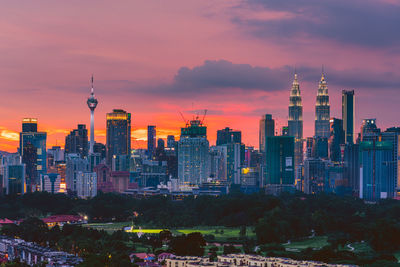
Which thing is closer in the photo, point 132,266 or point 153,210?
point 132,266

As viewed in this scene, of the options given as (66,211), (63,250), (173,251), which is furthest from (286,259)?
(66,211)

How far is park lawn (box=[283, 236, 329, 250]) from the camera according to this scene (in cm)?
9094

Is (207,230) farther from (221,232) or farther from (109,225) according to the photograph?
(109,225)

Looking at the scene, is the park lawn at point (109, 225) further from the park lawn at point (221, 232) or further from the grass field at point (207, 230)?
the park lawn at point (221, 232)

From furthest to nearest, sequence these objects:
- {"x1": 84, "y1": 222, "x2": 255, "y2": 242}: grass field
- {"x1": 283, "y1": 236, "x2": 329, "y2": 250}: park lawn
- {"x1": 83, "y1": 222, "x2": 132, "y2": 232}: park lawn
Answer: {"x1": 83, "y1": 222, "x2": 132, "y2": 232}: park lawn → {"x1": 84, "y1": 222, "x2": 255, "y2": 242}: grass field → {"x1": 283, "y1": 236, "x2": 329, "y2": 250}: park lawn

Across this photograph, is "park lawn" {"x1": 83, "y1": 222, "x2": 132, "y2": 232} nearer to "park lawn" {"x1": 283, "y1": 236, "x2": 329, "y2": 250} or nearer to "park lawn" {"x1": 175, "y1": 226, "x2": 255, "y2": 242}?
"park lawn" {"x1": 175, "y1": 226, "x2": 255, "y2": 242}

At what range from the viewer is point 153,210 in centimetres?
12850

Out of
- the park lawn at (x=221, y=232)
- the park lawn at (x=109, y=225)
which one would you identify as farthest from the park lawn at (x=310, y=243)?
the park lawn at (x=109, y=225)

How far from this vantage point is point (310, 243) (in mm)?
95250

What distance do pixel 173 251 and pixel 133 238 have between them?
55.1 feet

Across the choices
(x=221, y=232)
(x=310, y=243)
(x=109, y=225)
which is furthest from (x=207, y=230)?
(x=310, y=243)

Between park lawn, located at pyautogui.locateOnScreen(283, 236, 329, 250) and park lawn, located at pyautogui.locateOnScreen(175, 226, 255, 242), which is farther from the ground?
park lawn, located at pyautogui.locateOnScreen(175, 226, 255, 242)

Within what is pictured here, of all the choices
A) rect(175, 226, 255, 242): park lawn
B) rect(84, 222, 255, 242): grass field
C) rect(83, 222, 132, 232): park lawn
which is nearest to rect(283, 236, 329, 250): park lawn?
rect(84, 222, 255, 242): grass field

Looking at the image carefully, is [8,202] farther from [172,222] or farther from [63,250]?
[63,250]
